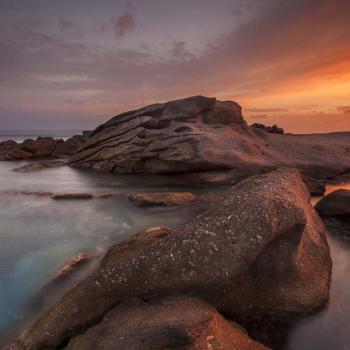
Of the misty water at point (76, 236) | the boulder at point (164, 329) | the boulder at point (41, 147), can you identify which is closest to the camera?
the boulder at point (164, 329)

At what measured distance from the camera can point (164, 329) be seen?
4012 millimetres

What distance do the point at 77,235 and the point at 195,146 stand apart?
11375 millimetres

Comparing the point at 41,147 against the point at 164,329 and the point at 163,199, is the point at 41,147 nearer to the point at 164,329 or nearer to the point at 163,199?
the point at 163,199

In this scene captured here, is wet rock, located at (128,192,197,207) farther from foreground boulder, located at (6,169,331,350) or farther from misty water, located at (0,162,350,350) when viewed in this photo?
foreground boulder, located at (6,169,331,350)

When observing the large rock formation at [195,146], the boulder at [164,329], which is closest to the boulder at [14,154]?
the large rock formation at [195,146]

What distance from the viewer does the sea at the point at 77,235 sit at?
5.76m

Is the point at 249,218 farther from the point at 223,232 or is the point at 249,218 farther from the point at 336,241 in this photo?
the point at 336,241

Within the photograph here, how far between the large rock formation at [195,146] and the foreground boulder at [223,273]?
13.0 metres

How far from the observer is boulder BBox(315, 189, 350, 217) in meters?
11.6

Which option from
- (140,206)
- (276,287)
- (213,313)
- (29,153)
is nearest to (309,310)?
(276,287)

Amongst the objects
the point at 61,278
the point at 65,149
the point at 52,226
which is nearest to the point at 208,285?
the point at 61,278

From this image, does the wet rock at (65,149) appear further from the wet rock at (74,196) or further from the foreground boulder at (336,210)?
the foreground boulder at (336,210)

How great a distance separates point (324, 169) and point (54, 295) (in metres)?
20.3

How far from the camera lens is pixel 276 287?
19.2 feet
